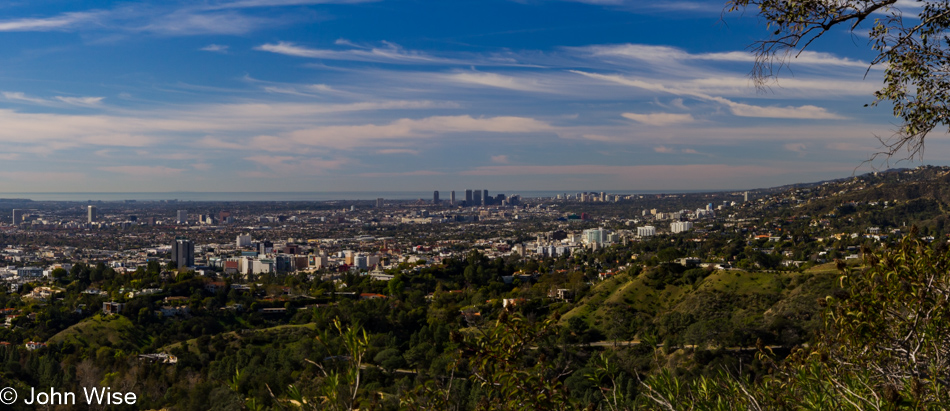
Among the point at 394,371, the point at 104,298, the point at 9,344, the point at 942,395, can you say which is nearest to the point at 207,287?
the point at 104,298

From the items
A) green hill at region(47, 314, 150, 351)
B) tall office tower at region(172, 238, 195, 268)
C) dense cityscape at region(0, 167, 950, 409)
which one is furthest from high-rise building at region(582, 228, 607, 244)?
green hill at region(47, 314, 150, 351)

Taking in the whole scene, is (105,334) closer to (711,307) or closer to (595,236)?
(711,307)

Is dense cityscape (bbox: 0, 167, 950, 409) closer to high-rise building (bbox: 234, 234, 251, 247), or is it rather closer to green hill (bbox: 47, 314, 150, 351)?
green hill (bbox: 47, 314, 150, 351)

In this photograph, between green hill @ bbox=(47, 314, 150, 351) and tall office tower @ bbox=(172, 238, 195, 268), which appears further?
tall office tower @ bbox=(172, 238, 195, 268)

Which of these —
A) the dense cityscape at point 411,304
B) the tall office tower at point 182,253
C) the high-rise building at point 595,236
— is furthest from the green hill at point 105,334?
the high-rise building at point 595,236

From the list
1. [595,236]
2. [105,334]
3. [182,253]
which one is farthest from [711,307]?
[595,236]

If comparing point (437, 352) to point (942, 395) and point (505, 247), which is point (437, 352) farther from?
point (505, 247)

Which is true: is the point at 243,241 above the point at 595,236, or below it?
below

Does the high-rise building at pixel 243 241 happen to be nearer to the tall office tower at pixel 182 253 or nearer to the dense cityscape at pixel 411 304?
the dense cityscape at pixel 411 304

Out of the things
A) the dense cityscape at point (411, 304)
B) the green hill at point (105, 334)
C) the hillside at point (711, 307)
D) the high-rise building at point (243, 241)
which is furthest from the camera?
the high-rise building at point (243, 241)

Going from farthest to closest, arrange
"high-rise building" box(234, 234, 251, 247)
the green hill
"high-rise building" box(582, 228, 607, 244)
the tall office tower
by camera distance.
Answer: "high-rise building" box(234, 234, 251, 247) → "high-rise building" box(582, 228, 607, 244) → the tall office tower → the green hill

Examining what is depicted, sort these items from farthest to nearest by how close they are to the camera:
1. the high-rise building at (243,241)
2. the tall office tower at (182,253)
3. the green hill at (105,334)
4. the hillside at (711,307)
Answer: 1. the high-rise building at (243,241)
2. the tall office tower at (182,253)
3. the green hill at (105,334)
4. the hillside at (711,307)

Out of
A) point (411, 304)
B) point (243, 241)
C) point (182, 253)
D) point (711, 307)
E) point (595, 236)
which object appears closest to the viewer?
point (711, 307)

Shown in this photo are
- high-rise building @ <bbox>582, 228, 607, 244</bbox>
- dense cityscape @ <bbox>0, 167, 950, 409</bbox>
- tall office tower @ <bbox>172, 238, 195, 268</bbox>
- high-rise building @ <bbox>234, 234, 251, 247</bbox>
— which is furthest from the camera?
high-rise building @ <bbox>234, 234, 251, 247</bbox>
